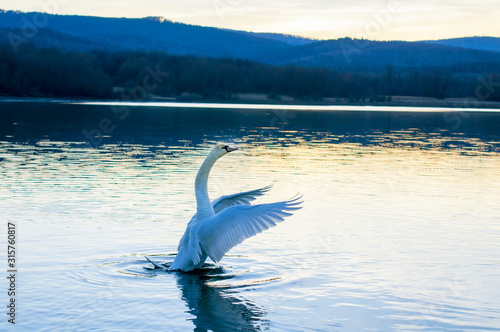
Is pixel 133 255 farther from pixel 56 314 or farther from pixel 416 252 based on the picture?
pixel 416 252

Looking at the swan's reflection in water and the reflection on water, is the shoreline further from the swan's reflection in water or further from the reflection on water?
the reflection on water

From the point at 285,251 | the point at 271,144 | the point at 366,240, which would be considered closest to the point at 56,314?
the point at 285,251

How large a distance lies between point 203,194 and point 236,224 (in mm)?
1006

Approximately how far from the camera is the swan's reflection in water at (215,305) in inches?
325

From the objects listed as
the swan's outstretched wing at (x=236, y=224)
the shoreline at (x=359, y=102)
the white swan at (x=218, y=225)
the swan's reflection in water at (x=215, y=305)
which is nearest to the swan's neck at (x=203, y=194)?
the white swan at (x=218, y=225)

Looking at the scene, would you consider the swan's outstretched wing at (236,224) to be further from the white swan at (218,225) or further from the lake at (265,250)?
the lake at (265,250)

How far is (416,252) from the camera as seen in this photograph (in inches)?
460

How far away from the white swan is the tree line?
9272 centimetres

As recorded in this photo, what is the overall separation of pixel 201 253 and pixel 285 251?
2.28 meters

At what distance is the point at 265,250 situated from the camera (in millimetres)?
11656

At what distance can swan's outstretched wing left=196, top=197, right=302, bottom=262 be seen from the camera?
9094 millimetres

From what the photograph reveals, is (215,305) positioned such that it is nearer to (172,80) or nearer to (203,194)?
(203,194)

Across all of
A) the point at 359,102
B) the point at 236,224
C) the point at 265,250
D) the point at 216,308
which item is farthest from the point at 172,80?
the point at 216,308

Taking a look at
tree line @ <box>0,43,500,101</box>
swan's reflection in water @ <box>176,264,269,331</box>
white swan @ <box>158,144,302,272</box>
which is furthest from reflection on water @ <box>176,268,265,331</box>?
tree line @ <box>0,43,500,101</box>
